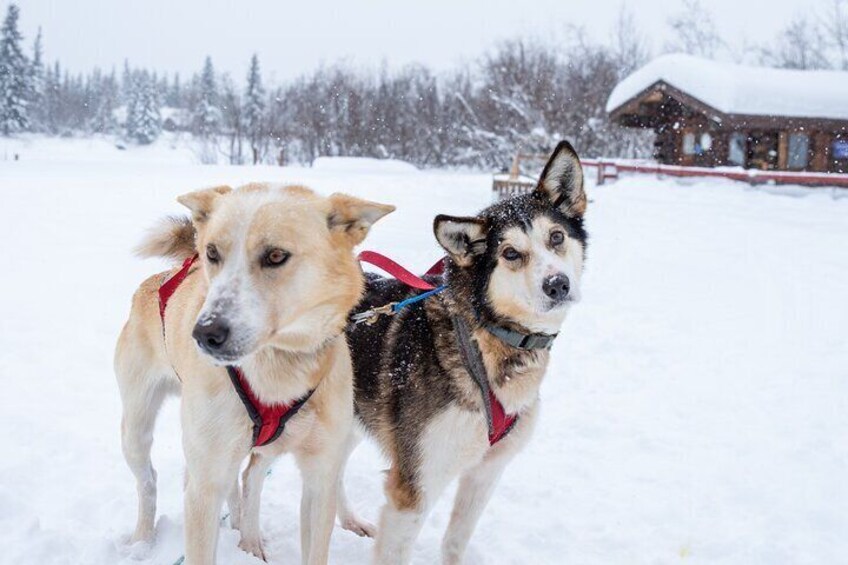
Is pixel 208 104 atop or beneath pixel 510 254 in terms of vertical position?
atop

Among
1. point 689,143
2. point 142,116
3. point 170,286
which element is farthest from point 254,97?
point 170,286

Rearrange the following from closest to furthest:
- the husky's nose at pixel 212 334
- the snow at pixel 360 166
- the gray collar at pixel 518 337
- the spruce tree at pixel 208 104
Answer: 1. the husky's nose at pixel 212 334
2. the gray collar at pixel 518 337
3. the snow at pixel 360 166
4. the spruce tree at pixel 208 104

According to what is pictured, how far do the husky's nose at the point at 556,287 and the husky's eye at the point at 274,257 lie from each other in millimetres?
1098

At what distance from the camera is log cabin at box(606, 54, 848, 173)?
2584cm

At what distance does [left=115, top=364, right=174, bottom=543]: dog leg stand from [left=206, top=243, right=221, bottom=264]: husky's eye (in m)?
1.07

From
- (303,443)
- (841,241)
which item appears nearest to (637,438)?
(303,443)

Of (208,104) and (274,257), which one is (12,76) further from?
(274,257)

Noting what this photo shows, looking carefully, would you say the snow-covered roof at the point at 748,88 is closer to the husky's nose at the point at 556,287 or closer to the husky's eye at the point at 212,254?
the husky's nose at the point at 556,287

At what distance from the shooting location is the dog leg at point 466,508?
3.06m

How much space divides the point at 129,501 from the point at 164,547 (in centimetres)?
54

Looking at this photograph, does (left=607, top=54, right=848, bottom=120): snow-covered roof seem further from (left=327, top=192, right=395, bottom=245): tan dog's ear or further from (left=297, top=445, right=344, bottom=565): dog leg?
(left=297, top=445, right=344, bottom=565): dog leg

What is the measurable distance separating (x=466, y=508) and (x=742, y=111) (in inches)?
1054

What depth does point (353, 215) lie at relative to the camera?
2473 millimetres

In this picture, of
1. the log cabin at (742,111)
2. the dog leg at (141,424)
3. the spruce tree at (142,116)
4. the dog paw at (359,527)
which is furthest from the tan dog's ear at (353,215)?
the spruce tree at (142,116)
